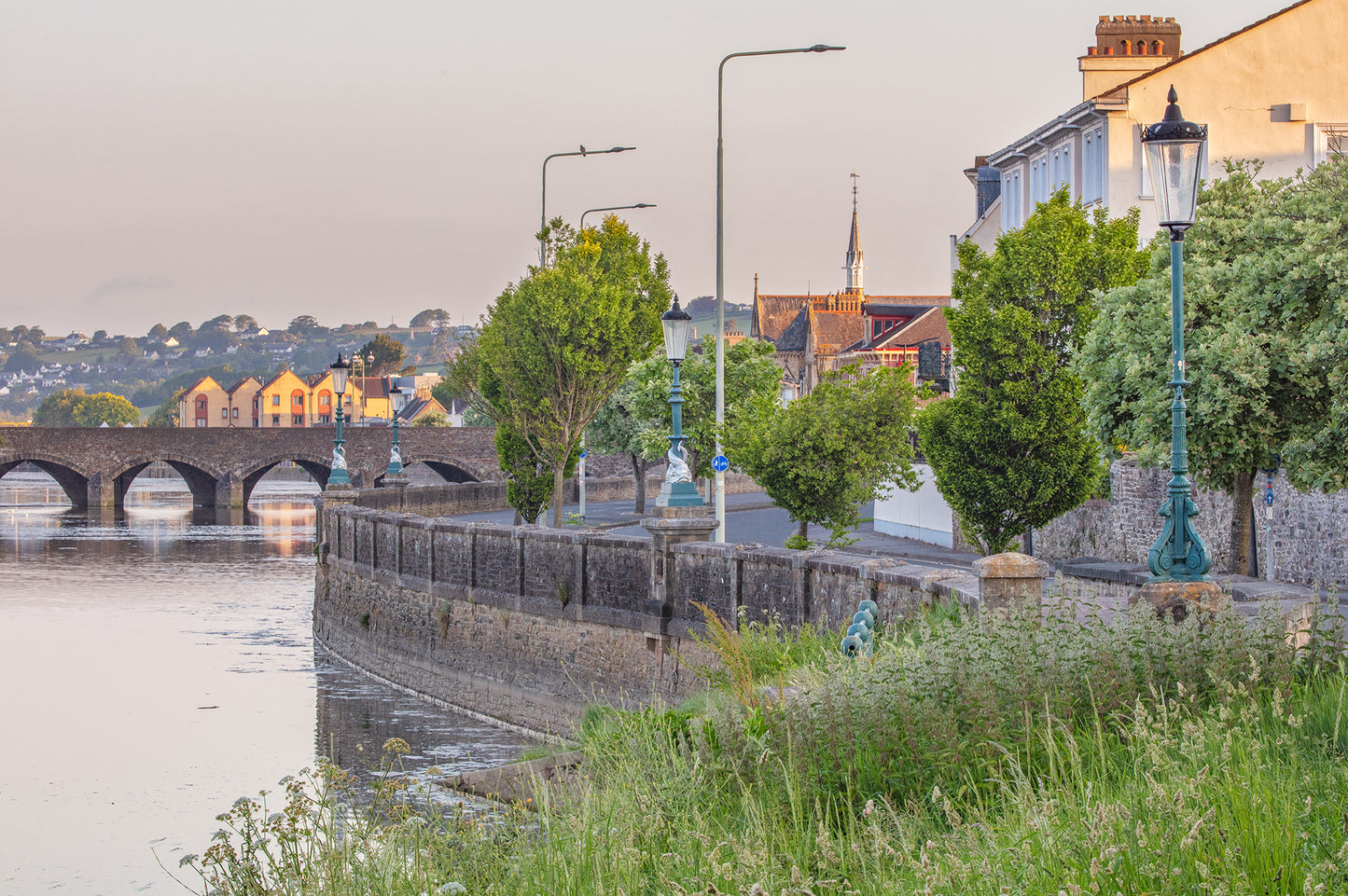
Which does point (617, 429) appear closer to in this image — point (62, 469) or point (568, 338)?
point (568, 338)

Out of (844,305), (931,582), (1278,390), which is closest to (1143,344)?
(1278,390)

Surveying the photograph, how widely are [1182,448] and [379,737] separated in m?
15.4

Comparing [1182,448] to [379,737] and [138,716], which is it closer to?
[379,737]

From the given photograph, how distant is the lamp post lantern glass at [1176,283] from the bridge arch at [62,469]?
2901 inches

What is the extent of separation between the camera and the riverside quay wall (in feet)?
49.9

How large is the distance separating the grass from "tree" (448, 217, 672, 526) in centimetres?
3029

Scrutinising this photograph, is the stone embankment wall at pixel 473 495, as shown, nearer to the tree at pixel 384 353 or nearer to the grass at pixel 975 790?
the grass at pixel 975 790

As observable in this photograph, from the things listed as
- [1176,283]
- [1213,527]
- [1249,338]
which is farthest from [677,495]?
[1213,527]

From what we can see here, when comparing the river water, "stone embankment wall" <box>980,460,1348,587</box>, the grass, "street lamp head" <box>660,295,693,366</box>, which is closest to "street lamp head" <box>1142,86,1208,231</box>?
the grass

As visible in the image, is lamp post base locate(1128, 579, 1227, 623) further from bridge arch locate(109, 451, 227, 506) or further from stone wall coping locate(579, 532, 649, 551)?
bridge arch locate(109, 451, 227, 506)

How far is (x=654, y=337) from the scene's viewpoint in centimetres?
4138

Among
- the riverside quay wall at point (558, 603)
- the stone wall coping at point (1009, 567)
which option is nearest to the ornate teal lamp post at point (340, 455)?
the riverside quay wall at point (558, 603)

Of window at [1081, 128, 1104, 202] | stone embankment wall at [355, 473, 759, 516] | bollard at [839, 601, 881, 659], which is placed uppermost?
window at [1081, 128, 1104, 202]

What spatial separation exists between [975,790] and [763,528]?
37485 mm
